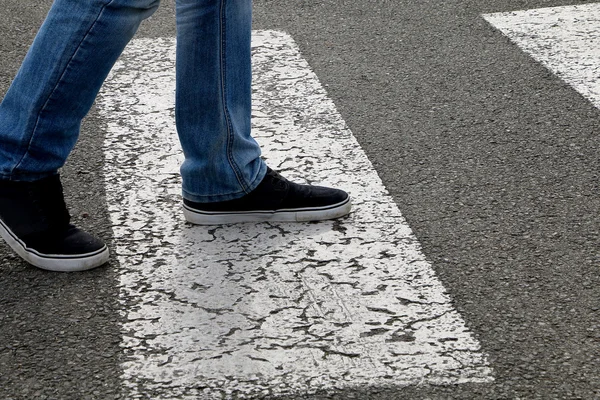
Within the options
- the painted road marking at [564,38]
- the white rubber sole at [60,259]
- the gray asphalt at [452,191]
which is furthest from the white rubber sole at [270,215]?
the painted road marking at [564,38]

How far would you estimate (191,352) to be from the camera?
7.39 feet

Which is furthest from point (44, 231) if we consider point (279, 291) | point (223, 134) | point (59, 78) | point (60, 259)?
point (279, 291)

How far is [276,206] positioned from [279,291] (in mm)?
442

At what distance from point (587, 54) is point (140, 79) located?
1932mm

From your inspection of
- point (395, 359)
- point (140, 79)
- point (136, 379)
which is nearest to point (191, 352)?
point (136, 379)

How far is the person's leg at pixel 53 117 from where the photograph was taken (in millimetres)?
2455

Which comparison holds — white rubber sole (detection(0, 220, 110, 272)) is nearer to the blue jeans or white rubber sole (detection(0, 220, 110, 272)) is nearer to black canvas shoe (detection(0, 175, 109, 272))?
black canvas shoe (detection(0, 175, 109, 272))

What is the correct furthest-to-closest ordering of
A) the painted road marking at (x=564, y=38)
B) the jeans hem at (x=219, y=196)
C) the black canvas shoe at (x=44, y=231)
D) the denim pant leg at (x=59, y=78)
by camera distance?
the painted road marking at (x=564, y=38)
the jeans hem at (x=219, y=196)
the black canvas shoe at (x=44, y=231)
the denim pant leg at (x=59, y=78)

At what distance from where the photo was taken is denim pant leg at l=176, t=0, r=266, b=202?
2668 millimetres

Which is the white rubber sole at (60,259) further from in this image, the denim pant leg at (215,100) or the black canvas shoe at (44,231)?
the denim pant leg at (215,100)

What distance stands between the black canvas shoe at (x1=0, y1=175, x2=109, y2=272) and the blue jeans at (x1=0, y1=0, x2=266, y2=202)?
0.15ft

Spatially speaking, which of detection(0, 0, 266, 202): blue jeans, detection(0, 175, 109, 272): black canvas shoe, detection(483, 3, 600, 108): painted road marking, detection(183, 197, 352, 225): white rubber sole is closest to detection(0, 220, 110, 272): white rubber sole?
detection(0, 175, 109, 272): black canvas shoe

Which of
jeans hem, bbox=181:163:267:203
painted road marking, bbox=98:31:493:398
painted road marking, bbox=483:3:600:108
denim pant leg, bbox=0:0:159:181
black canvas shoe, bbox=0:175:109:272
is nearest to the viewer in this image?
painted road marking, bbox=98:31:493:398

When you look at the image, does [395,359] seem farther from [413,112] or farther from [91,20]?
[413,112]
